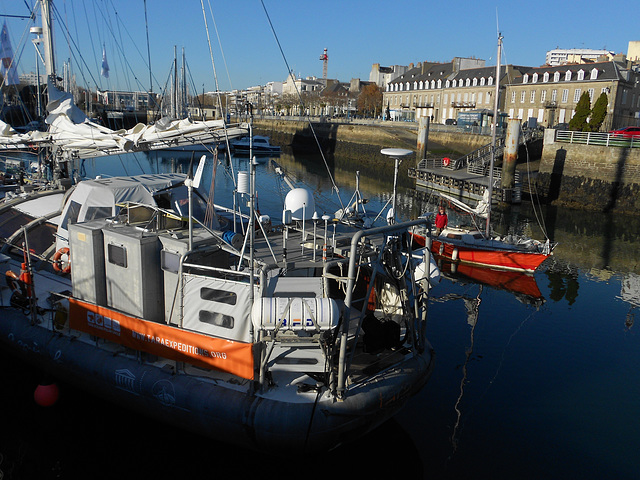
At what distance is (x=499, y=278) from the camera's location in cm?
2356

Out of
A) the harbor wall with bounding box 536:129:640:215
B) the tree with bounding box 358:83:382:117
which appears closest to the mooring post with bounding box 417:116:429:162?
the harbor wall with bounding box 536:129:640:215

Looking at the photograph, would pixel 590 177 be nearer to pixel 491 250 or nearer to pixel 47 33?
pixel 491 250

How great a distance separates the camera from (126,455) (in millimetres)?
10688

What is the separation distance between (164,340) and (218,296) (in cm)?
141

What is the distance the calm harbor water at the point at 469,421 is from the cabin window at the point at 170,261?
12.0ft

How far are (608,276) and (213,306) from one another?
20697mm

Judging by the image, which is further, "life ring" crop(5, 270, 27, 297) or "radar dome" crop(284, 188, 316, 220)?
"life ring" crop(5, 270, 27, 297)

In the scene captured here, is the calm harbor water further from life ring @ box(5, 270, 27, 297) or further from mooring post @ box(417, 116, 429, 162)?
mooring post @ box(417, 116, 429, 162)

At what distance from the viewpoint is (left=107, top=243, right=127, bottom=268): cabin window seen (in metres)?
10.8

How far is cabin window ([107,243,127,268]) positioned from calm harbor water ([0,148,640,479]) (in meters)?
3.64

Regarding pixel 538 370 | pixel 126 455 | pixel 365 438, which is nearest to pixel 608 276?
pixel 538 370

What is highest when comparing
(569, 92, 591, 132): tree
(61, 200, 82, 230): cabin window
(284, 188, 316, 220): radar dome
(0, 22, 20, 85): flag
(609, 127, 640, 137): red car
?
(0, 22, 20, 85): flag

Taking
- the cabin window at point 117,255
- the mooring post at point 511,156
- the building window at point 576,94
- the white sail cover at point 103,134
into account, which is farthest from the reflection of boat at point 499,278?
the building window at point 576,94

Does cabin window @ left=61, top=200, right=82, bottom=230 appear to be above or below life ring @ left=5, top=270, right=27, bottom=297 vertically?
above
